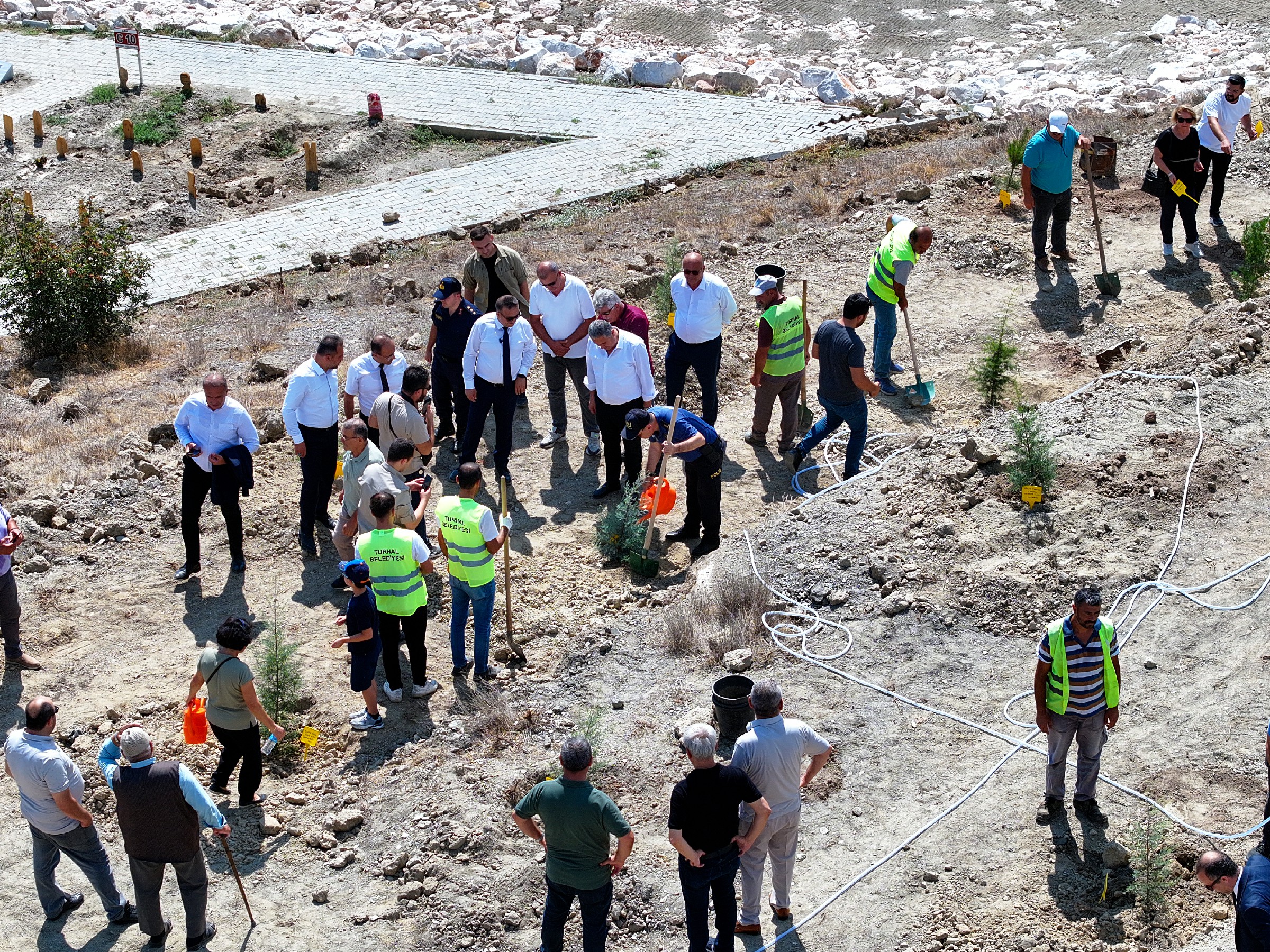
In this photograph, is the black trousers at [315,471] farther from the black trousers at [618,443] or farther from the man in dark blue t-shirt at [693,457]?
the man in dark blue t-shirt at [693,457]

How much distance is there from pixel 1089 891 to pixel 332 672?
5397mm

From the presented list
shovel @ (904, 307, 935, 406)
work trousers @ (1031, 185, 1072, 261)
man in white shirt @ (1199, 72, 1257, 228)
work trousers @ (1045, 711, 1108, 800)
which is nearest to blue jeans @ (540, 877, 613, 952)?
work trousers @ (1045, 711, 1108, 800)

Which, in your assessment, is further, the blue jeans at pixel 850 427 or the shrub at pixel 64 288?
the shrub at pixel 64 288

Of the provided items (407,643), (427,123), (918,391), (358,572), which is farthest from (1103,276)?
(427,123)

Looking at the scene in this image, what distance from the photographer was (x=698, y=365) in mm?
12156

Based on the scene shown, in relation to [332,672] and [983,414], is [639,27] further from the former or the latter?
[332,672]

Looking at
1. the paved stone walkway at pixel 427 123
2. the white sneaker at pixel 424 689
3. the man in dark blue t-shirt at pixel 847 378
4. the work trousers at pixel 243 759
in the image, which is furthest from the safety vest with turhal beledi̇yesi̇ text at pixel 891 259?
the paved stone walkway at pixel 427 123

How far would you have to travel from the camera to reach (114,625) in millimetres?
10250

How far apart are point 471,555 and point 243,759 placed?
194 centimetres

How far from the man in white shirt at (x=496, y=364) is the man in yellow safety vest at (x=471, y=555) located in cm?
223

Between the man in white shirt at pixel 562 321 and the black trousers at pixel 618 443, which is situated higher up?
the man in white shirt at pixel 562 321

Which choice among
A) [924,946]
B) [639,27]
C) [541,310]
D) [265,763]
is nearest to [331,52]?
[639,27]

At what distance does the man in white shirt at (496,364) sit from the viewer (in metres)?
11.4

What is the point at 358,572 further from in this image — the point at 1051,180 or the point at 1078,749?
the point at 1051,180
